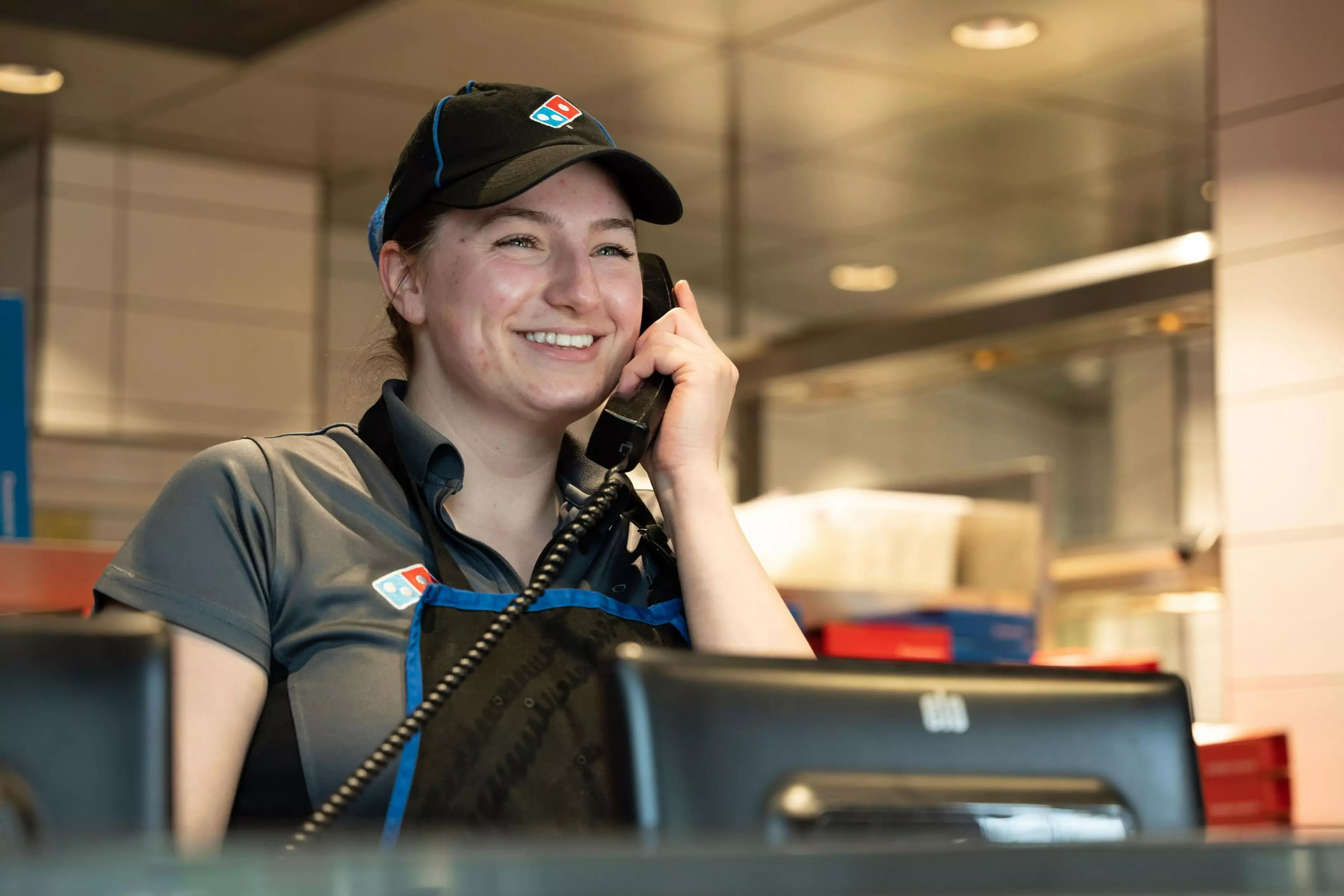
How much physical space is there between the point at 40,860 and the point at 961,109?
216 inches

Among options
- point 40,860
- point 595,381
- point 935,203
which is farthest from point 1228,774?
point 935,203

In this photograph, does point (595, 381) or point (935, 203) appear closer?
point (595, 381)

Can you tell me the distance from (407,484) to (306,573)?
6.6 inches

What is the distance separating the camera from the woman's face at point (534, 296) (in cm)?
170

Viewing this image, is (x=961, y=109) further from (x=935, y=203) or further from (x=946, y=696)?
(x=946, y=696)

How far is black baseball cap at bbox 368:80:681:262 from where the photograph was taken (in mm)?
1655

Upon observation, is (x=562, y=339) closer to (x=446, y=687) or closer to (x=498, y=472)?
(x=498, y=472)

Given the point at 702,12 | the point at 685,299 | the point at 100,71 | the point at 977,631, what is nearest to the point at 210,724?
the point at 685,299

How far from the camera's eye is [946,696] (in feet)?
2.69

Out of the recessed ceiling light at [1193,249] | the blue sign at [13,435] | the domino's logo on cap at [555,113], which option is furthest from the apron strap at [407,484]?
the recessed ceiling light at [1193,249]

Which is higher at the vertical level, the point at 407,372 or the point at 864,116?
the point at 864,116

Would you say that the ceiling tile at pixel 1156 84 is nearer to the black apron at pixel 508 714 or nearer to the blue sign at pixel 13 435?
the blue sign at pixel 13 435

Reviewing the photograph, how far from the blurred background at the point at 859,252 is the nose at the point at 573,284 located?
0.93ft

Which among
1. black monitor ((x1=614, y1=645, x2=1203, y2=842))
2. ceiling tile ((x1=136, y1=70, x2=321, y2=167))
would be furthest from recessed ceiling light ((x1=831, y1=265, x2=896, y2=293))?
black monitor ((x1=614, y1=645, x2=1203, y2=842))
